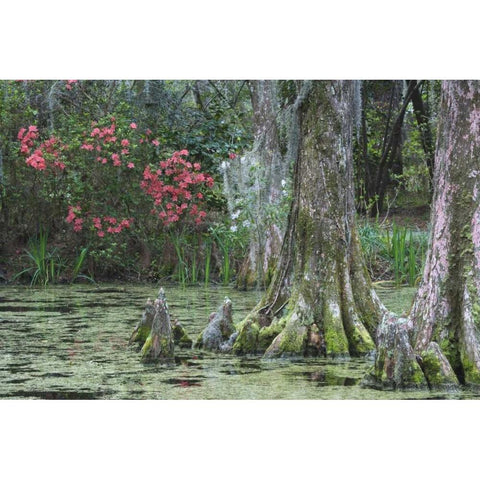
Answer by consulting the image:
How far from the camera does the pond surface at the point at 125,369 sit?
5.52m

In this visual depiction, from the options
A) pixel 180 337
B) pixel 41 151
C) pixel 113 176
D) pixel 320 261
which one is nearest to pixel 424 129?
pixel 113 176

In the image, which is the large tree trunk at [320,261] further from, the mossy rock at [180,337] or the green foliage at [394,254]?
the green foliage at [394,254]

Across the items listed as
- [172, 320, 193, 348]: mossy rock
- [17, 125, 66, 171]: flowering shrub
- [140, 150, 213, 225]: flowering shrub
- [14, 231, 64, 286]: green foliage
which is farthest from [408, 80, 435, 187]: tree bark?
[172, 320, 193, 348]: mossy rock

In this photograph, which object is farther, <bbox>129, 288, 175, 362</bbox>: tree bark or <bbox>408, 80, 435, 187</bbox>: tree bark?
<bbox>408, 80, 435, 187</bbox>: tree bark

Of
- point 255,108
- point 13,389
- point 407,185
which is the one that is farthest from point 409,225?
point 13,389

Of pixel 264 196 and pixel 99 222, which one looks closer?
pixel 264 196

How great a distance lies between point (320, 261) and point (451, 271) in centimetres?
122

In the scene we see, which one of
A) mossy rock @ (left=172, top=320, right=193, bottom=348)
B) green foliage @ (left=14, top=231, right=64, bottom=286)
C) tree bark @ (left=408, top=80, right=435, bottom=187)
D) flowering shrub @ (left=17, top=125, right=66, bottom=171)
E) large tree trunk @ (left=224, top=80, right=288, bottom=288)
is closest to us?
mossy rock @ (left=172, top=320, right=193, bottom=348)

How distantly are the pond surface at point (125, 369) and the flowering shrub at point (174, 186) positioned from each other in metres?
3.58

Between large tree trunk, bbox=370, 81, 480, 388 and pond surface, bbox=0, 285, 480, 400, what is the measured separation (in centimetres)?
23

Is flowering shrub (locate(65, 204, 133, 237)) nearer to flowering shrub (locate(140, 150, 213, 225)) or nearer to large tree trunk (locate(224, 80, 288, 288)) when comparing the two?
flowering shrub (locate(140, 150, 213, 225))

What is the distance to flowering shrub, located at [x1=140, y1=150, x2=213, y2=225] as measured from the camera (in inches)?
489

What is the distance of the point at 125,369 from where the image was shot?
6.26 meters

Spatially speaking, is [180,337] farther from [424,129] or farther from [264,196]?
[424,129]
